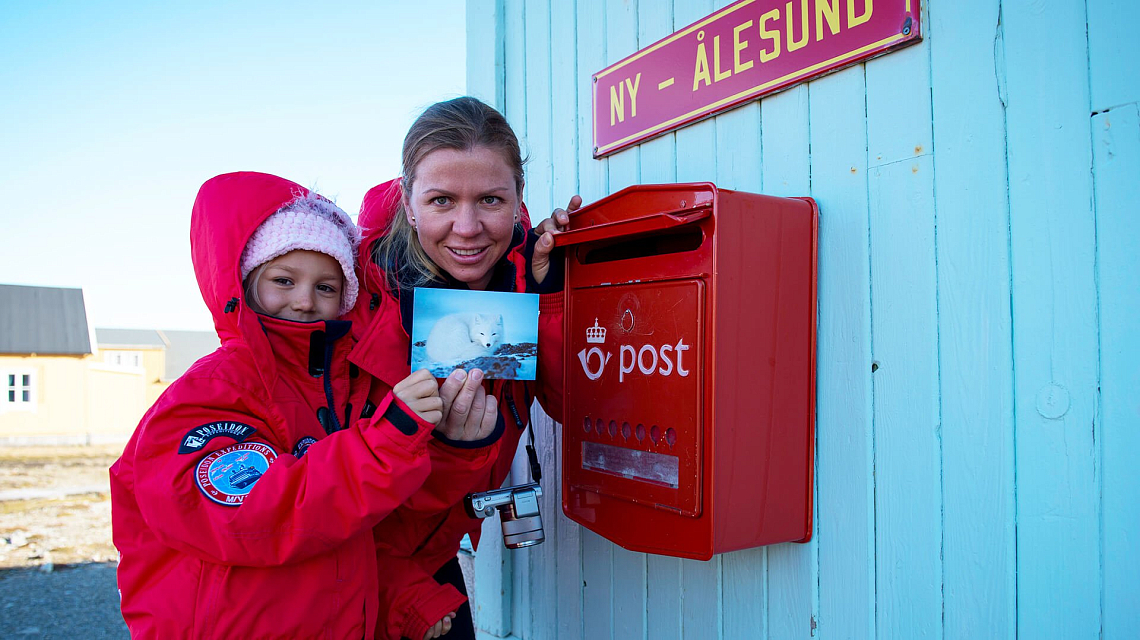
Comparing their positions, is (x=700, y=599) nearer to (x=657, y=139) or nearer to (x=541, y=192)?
(x=657, y=139)

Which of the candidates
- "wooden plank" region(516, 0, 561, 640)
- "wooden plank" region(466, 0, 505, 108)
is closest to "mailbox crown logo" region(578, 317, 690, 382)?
"wooden plank" region(516, 0, 561, 640)

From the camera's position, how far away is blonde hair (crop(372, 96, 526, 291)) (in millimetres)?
1666

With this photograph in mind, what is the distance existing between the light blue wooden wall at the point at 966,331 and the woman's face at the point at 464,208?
1.95ft

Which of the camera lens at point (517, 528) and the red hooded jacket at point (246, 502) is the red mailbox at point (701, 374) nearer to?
the camera lens at point (517, 528)

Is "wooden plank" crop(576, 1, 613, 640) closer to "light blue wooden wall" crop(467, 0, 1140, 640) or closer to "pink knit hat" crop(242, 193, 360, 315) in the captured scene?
"light blue wooden wall" crop(467, 0, 1140, 640)

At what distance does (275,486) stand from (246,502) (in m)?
0.06

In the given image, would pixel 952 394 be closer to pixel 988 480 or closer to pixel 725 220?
pixel 988 480

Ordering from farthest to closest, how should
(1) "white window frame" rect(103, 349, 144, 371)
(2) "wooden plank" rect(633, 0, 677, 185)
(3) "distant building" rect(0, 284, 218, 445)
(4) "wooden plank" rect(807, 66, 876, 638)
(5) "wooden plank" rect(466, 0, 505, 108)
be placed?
(1) "white window frame" rect(103, 349, 144, 371)
(3) "distant building" rect(0, 284, 218, 445)
(5) "wooden plank" rect(466, 0, 505, 108)
(2) "wooden plank" rect(633, 0, 677, 185)
(4) "wooden plank" rect(807, 66, 876, 638)

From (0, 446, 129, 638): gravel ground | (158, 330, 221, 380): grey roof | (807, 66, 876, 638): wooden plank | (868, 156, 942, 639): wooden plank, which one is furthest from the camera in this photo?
(158, 330, 221, 380): grey roof

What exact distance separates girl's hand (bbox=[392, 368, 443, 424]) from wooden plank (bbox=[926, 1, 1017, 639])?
1019mm

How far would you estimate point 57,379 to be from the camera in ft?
57.1

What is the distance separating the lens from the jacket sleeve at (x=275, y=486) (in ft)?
4.15

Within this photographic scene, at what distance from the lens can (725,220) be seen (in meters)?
1.38

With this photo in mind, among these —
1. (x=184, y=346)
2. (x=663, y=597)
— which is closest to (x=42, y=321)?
(x=184, y=346)
